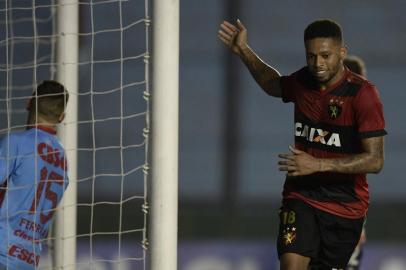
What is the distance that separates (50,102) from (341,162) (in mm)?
1451

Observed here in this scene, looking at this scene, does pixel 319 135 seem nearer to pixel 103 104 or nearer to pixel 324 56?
pixel 324 56

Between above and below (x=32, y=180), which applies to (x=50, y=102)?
above

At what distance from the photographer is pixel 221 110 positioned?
9.16 metres

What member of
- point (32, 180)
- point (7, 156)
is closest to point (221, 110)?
point (32, 180)

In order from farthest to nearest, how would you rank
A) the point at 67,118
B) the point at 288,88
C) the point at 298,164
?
the point at 67,118 < the point at 288,88 < the point at 298,164

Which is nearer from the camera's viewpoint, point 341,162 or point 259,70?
point 341,162

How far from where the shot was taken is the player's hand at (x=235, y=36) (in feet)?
16.2

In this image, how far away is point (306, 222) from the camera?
4.64 metres

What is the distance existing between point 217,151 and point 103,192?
1015 mm

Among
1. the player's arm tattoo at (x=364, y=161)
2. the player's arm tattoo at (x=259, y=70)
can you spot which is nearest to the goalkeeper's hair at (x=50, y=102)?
the player's arm tattoo at (x=259, y=70)

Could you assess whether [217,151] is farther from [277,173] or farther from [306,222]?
[306,222]

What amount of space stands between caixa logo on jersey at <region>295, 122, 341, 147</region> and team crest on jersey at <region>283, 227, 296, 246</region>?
39cm

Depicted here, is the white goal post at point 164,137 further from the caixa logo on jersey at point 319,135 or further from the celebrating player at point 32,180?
the celebrating player at point 32,180

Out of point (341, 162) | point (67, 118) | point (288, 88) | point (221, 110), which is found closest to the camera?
point (341, 162)
